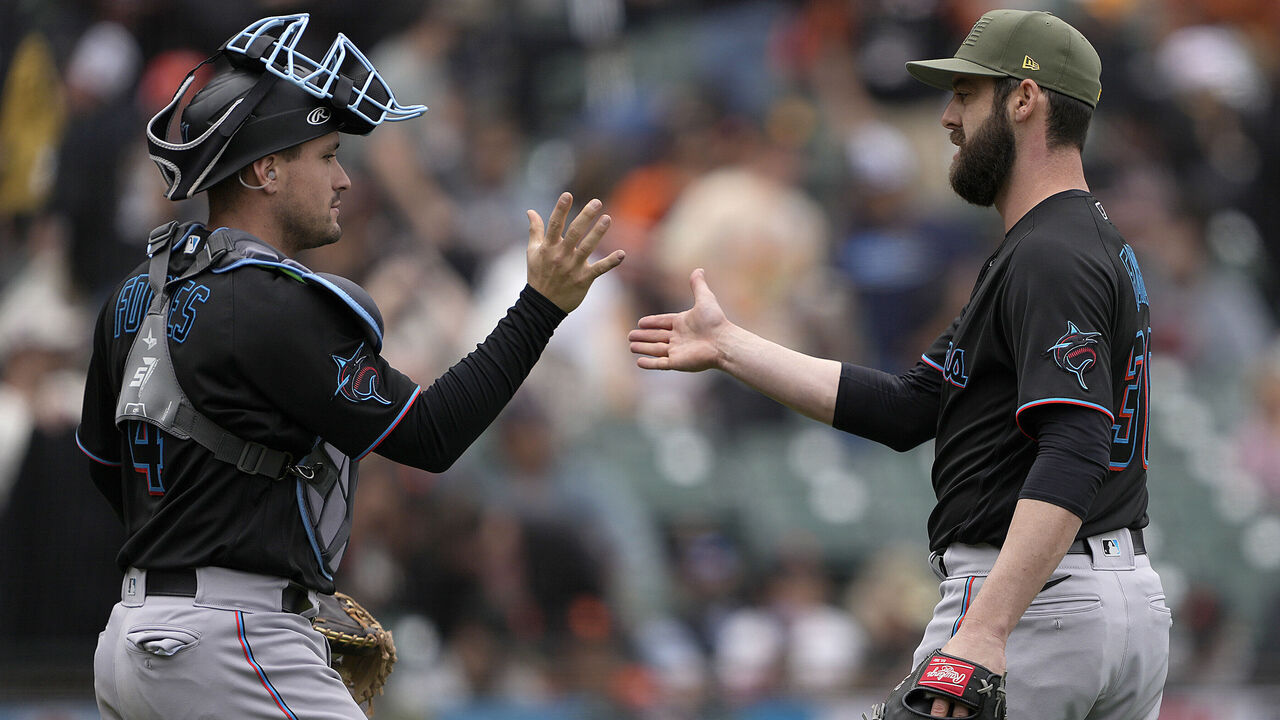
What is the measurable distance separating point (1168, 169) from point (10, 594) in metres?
7.78

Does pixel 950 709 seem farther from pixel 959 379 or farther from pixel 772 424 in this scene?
pixel 772 424

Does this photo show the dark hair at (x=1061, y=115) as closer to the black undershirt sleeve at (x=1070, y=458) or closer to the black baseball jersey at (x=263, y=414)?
the black undershirt sleeve at (x=1070, y=458)

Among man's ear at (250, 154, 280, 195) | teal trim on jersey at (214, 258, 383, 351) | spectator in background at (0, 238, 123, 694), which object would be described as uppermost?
man's ear at (250, 154, 280, 195)

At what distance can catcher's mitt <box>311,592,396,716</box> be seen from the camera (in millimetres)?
3057

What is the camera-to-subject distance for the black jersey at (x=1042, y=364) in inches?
109

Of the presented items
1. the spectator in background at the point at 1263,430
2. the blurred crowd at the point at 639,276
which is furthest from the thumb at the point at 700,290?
the spectator in background at the point at 1263,430

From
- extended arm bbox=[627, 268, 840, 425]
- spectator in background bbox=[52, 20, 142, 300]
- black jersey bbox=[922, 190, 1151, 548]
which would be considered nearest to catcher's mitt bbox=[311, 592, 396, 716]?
extended arm bbox=[627, 268, 840, 425]

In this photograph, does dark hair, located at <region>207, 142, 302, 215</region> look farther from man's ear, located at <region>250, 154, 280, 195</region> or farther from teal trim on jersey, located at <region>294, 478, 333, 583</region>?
teal trim on jersey, located at <region>294, 478, 333, 583</region>

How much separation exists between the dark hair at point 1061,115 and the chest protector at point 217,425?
157cm

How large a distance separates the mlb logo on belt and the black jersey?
0.40 meters

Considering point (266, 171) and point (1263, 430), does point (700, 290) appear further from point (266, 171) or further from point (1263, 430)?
point (1263, 430)

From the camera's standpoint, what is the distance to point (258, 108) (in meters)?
3.03

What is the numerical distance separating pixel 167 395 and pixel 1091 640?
2045mm

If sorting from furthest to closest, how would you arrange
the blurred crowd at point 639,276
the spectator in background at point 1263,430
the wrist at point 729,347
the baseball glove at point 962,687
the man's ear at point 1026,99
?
the spectator in background at point 1263,430
the blurred crowd at point 639,276
the wrist at point 729,347
the man's ear at point 1026,99
the baseball glove at point 962,687
